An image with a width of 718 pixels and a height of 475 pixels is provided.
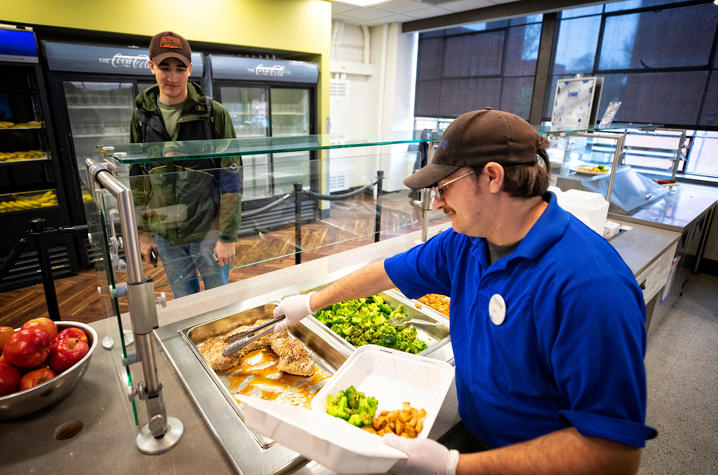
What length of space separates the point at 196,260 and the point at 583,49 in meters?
5.68

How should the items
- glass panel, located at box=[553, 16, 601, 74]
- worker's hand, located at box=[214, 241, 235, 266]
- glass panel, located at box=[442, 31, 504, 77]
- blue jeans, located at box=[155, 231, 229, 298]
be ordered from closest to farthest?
blue jeans, located at box=[155, 231, 229, 298] → worker's hand, located at box=[214, 241, 235, 266] → glass panel, located at box=[553, 16, 601, 74] → glass panel, located at box=[442, 31, 504, 77]

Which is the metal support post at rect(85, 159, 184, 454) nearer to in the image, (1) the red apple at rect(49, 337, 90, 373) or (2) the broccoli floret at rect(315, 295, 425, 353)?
(1) the red apple at rect(49, 337, 90, 373)

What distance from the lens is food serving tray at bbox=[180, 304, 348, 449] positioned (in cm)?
117

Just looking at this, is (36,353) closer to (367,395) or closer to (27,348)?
(27,348)

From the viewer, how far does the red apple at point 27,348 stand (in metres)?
0.92

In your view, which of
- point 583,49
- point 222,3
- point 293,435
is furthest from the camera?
point 583,49

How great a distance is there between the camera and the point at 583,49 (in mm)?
5039

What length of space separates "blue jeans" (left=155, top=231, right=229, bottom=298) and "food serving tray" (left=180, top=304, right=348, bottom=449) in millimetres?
194

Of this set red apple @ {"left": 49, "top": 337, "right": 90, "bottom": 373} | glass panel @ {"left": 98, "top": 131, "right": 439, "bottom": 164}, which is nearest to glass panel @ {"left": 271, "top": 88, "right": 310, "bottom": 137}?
glass panel @ {"left": 98, "top": 131, "right": 439, "bottom": 164}

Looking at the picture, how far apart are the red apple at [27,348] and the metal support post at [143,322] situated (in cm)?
31

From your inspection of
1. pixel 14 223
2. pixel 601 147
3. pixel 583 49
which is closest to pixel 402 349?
pixel 601 147

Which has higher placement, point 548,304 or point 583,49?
point 583,49

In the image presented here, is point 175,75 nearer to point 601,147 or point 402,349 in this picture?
point 402,349

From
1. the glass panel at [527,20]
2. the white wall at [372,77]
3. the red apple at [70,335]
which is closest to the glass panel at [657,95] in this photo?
the glass panel at [527,20]
